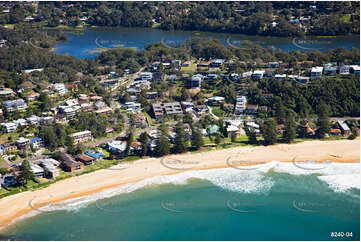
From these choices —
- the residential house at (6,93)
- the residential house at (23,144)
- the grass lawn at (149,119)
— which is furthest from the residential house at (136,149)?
the residential house at (6,93)

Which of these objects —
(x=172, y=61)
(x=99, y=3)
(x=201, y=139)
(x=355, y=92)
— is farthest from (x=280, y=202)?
(x=99, y=3)

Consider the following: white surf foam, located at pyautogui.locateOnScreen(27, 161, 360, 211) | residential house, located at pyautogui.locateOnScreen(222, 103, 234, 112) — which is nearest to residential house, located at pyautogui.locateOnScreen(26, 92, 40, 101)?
residential house, located at pyautogui.locateOnScreen(222, 103, 234, 112)

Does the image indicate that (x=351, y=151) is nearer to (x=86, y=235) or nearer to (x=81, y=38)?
(x=86, y=235)

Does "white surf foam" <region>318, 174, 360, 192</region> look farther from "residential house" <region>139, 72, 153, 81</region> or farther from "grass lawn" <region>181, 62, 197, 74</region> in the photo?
"residential house" <region>139, 72, 153, 81</region>

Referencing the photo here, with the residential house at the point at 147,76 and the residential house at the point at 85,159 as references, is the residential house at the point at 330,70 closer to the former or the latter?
the residential house at the point at 147,76

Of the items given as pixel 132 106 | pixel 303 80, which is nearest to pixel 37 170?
pixel 132 106
